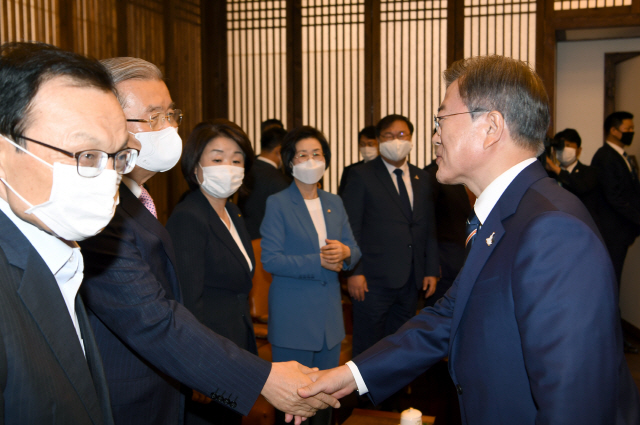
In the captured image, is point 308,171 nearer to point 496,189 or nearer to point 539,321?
point 496,189

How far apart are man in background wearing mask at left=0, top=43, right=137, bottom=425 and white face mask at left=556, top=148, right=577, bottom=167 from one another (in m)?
4.67

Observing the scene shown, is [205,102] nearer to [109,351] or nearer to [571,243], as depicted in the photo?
[109,351]

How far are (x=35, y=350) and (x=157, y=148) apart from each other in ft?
3.12

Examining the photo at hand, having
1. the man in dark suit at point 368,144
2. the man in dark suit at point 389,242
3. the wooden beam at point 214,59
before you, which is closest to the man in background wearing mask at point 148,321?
the man in dark suit at point 389,242

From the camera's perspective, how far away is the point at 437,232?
366 cm

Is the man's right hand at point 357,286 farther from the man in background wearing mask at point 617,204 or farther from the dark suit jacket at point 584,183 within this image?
the man in background wearing mask at point 617,204

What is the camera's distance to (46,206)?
0.98 meters

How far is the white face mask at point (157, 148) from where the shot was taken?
5.63 feet

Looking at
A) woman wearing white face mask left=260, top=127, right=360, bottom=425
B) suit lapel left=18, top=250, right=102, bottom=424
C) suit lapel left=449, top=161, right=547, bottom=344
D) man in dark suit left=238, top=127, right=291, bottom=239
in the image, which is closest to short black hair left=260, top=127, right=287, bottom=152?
man in dark suit left=238, top=127, right=291, bottom=239

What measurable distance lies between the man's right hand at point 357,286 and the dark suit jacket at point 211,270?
3.46ft

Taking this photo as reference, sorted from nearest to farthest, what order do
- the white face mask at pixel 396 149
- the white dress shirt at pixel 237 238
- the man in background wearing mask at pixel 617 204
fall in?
the white dress shirt at pixel 237 238, the white face mask at pixel 396 149, the man in background wearing mask at pixel 617 204

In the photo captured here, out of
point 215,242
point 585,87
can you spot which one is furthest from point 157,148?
point 585,87

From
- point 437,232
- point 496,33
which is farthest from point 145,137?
point 496,33

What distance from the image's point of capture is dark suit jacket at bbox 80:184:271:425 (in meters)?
1.40
